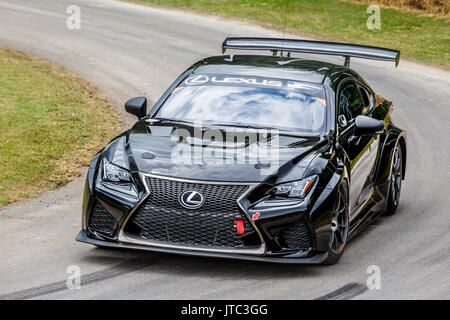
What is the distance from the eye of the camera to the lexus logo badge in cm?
753

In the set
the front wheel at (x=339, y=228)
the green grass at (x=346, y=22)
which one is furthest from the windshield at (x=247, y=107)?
the green grass at (x=346, y=22)

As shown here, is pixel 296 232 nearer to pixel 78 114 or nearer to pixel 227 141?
pixel 227 141

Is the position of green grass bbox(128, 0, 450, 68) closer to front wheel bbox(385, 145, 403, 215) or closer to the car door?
front wheel bbox(385, 145, 403, 215)

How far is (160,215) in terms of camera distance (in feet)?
25.0

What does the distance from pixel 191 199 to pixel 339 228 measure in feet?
4.98

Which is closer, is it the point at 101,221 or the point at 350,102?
the point at 101,221

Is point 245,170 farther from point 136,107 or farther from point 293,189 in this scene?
point 136,107

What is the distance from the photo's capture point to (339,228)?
8.25 metres

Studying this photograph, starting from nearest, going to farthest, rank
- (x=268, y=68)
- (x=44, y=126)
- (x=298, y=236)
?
1. (x=298, y=236)
2. (x=268, y=68)
3. (x=44, y=126)

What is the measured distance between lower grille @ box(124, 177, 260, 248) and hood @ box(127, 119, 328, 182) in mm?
114

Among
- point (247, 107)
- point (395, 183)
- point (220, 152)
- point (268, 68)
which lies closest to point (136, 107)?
point (247, 107)

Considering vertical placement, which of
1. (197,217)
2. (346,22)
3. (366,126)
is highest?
(366,126)

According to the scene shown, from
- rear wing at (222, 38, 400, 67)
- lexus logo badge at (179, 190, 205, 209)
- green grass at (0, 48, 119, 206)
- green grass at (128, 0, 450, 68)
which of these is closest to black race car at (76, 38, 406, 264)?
lexus logo badge at (179, 190, 205, 209)
